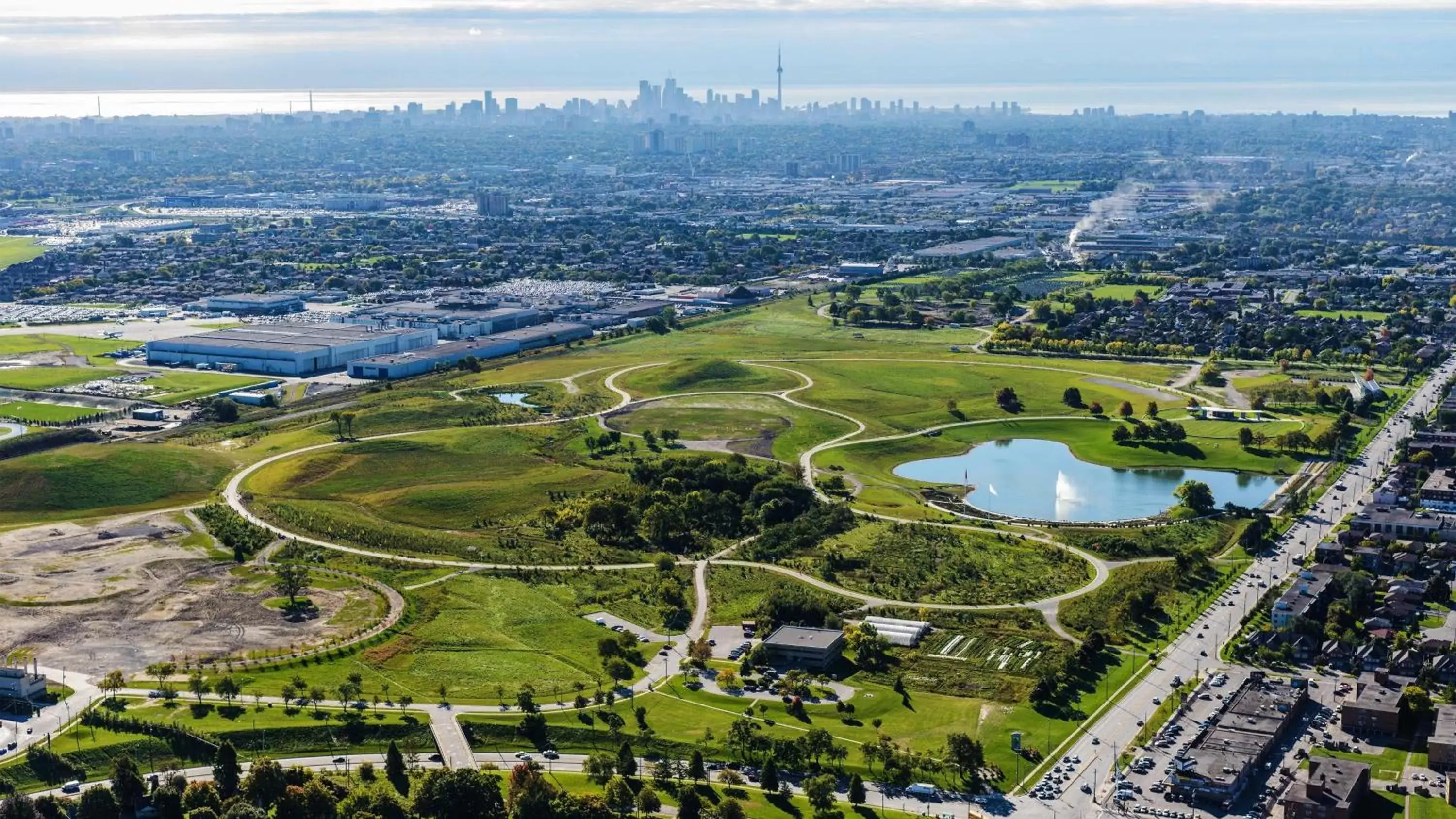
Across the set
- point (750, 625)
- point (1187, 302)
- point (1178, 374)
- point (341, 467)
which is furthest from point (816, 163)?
point (750, 625)

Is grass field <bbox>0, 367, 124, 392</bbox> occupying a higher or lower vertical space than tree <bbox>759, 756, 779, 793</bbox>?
higher

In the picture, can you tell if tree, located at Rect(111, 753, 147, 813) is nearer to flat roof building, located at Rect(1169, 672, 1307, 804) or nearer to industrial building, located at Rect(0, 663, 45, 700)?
industrial building, located at Rect(0, 663, 45, 700)

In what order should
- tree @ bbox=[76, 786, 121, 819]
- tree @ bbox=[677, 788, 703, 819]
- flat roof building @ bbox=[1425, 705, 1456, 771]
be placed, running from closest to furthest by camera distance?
1. tree @ bbox=[76, 786, 121, 819]
2. tree @ bbox=[677, 788, 703, 819]
3. flat roof building @ bbox=[1425, 705, 1456, 771]

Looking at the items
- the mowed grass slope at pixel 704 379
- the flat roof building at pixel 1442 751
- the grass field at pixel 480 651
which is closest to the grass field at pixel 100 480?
the grass field at pixel 480 651

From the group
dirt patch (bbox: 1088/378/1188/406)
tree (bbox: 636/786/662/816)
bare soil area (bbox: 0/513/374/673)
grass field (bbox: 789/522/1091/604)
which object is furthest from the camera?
dirt patch (bbox: 1088/378/1188/406)

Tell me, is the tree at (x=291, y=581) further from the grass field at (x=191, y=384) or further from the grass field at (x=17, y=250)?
the grass field at (x=17, y=250)

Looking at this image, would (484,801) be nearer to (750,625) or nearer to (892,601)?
(750,625)

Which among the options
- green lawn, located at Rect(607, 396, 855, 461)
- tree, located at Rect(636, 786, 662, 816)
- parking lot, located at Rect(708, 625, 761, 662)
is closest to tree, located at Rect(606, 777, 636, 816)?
tree, located at Rect(636, 786, 662, 816)

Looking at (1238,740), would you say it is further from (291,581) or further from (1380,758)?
(291,581)
